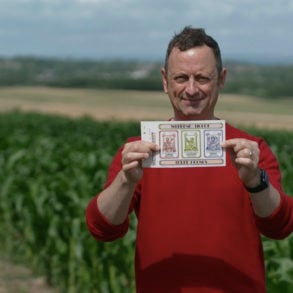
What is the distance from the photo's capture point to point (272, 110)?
177 ft

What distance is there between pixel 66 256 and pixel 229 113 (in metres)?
42.8

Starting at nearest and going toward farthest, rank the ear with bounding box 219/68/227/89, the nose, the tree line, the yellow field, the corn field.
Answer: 1. the nose
2. the ear with bounding box 219/68/227/89
3. the corn field
4. the yellow field
5. the tree line

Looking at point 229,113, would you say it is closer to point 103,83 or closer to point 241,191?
point 103,83

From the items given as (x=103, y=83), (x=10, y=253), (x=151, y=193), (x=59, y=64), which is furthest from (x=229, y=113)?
(x=59, y=64)

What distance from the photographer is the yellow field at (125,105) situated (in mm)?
47281

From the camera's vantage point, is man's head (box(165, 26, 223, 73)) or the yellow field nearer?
man's head (box(165, 26, 223, 73))

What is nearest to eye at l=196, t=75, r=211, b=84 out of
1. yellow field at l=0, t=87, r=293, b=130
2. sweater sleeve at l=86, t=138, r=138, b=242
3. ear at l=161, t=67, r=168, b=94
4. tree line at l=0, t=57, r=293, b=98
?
ear at l=161, t=67, r=168, b=94

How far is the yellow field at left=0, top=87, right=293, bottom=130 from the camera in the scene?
47281 mm

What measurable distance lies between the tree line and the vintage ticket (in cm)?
6253

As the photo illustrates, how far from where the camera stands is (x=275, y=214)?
2.75m

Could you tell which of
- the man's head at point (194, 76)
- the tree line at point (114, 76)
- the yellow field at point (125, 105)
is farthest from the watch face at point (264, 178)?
the tree line at point (114, 76)

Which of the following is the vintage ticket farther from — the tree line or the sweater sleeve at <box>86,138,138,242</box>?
the tree line

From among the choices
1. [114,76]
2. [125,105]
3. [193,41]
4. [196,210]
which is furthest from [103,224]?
[114,76]

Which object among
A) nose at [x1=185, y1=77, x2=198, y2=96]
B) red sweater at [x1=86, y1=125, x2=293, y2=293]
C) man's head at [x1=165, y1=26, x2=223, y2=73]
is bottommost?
red sweater at [x1=86, y1=125, x2=293, y2=293]
